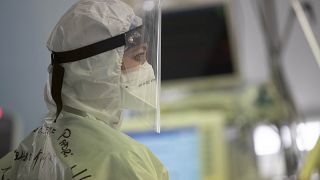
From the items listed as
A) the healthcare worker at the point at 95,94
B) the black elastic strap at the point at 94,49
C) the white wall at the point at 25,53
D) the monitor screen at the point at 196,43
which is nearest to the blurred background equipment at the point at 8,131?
the white wall at the point at 25,53

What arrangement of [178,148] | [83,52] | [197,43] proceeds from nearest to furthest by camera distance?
1. [83,52]
2. [178,148]
3. [197,43]

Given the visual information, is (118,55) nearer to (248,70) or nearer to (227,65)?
(227,65)

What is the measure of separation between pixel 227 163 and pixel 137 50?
151 cm

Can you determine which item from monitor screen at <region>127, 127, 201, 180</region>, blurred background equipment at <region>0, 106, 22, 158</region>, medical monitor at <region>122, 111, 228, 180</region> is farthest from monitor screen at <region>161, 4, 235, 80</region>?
blurred background equipment at <region>0, 106, 22, 158</region>

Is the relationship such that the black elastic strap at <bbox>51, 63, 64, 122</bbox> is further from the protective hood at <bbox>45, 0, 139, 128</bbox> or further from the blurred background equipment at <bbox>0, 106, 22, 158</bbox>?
the blurred background equipment at <bbox>0, 106, 22, 158</bbox>

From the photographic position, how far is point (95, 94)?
3.19ft

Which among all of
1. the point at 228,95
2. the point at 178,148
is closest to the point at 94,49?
the point at 178,148

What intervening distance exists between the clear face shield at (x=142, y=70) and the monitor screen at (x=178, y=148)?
1283 millimetres

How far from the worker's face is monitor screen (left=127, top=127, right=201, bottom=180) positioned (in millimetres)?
1313

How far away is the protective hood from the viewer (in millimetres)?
948

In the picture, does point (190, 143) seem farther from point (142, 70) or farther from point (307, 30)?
point (142, 70)

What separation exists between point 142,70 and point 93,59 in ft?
0.41

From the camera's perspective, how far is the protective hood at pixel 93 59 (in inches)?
37.3

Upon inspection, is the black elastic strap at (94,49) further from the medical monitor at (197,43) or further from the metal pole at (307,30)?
the medical monitor at (197,43)
